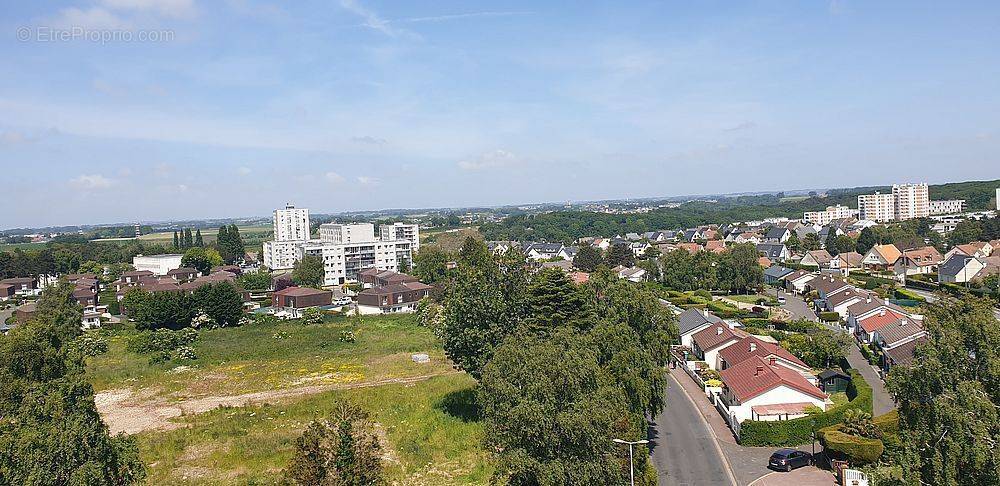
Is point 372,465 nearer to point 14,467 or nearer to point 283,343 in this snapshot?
point 14,467

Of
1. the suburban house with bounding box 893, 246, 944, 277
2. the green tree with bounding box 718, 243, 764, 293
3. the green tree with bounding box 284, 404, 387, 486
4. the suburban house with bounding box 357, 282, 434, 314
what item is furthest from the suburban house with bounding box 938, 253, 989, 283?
the green tree with bounding box 284, 404, 387, 486

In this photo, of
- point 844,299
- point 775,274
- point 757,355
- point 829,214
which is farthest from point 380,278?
point 829,214

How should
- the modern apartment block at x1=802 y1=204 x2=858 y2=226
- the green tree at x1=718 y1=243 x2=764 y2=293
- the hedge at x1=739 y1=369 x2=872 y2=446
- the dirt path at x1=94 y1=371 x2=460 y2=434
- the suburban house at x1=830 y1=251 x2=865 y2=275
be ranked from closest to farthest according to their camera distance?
the hedge at x1=739 y1=369 x2=872 y2=446, the dirt path at x1=94 y1=371 x2=460 y2=434, the green tree at x1=718 y1=243 x2=764 y2=293, the suburban house at x1=830 y1=251 x2=865 y2=275, the modern apartment block at x1=802 y1=204 x2=858 y2=226

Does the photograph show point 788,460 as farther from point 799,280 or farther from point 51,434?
point 799,280

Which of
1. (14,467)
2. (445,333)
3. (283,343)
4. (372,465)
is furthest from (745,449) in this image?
(283,343)

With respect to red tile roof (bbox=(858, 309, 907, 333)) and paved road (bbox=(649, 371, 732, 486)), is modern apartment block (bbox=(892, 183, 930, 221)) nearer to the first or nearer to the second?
red tile roof (bbox=(858, 309, 907, 333))
